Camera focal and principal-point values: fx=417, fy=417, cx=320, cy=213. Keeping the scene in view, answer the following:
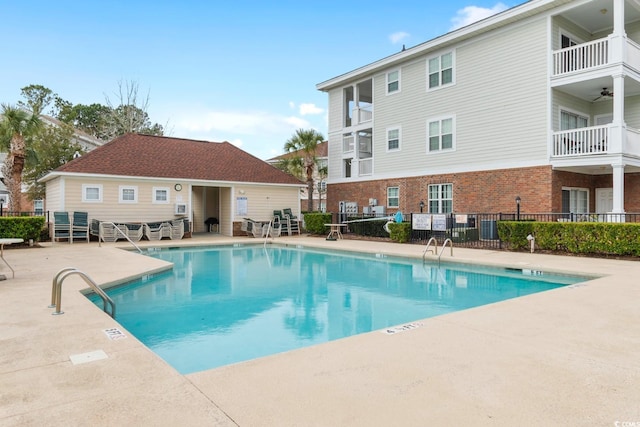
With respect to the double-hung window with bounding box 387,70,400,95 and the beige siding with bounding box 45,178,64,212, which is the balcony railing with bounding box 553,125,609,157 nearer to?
the double-hung window with bounding box 387,70,400,95

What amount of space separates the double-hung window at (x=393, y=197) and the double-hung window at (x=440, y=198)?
1865 millimetres

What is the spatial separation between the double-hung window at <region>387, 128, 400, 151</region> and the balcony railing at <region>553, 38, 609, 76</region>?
23.5ft

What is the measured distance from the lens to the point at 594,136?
14062 millimetres

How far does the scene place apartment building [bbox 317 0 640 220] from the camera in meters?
13.9

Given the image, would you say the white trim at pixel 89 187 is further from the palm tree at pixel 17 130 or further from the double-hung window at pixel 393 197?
the double-hung window at pixel 393 197

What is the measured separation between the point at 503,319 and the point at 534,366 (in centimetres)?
176

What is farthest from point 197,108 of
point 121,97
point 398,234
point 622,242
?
point 622,242

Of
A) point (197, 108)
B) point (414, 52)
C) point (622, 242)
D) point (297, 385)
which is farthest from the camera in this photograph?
point (197, 108)

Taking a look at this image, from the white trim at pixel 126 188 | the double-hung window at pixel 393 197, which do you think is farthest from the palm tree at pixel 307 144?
the white trim at pixel 126 188

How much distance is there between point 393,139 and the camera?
2020 centimetres

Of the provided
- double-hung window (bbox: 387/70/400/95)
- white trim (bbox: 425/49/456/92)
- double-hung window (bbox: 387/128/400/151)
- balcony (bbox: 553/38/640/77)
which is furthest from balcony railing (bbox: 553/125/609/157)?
double-hung window (bbox: 387/70/400/95)

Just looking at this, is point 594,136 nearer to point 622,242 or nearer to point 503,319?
point 622,242

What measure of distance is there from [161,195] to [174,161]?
218cm

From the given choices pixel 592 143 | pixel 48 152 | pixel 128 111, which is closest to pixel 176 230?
pixel 48 152
